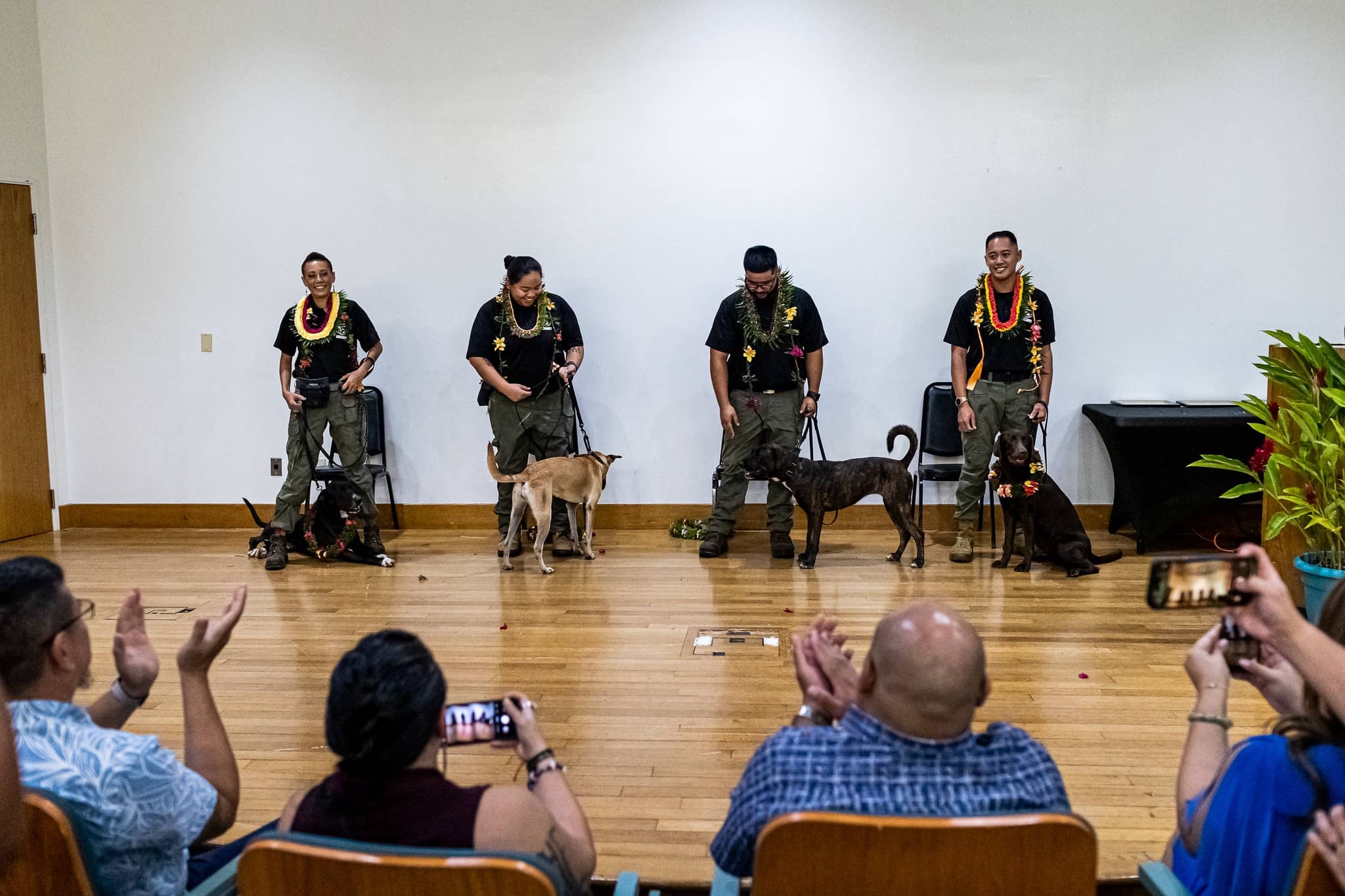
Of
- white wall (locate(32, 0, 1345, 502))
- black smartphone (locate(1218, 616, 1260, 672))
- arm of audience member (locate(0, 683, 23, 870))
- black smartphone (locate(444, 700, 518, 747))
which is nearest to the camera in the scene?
arm of audience member (locate(0, 683, 23, 870))

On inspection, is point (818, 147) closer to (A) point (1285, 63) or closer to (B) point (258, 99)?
(A) point (1285, 63)

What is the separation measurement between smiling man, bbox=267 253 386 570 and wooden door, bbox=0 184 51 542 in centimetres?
186

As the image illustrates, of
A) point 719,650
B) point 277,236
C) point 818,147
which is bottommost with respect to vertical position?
point 719,650

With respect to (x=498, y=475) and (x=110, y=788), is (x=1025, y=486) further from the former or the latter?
(x=110, y=788)

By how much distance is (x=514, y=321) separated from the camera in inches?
251

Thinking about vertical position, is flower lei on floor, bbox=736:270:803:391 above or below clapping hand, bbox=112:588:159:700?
above

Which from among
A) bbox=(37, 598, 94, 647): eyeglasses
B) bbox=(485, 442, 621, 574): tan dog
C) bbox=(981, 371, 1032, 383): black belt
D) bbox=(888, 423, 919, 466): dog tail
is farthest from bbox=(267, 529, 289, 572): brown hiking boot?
bbox=(37, 598, 94, 647): eyeglasses

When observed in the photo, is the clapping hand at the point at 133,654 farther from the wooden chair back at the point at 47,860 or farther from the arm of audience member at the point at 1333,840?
the arm of audience member at the point at 1333,840

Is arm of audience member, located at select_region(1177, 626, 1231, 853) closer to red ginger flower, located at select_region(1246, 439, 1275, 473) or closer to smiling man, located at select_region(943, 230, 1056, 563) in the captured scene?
red ginger flower, located at select_region(1246, 439, 1275, 473)

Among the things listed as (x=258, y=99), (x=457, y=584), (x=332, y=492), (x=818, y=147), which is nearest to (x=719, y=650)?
(x=457, y=584)

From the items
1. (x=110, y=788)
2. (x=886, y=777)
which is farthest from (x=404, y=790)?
(x=886, y=777)

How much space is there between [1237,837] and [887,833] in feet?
2.05

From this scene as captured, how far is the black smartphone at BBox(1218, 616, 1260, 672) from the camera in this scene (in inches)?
73.7

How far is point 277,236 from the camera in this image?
23.2ft
